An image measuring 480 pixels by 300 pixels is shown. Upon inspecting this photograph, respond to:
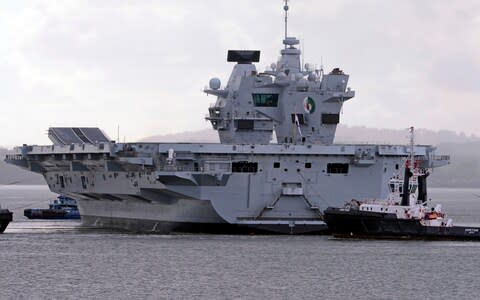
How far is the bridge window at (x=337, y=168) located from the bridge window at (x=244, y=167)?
320 cm

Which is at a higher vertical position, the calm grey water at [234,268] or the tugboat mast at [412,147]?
the tugboat mast at [412,147]

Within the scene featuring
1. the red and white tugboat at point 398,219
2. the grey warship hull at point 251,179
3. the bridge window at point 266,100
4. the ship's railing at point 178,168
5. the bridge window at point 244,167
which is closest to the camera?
the red and white tugboat at point 398,219

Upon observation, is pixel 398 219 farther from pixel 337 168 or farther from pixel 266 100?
pixel 266 100

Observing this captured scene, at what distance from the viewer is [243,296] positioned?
35.7m

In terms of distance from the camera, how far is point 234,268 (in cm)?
4169

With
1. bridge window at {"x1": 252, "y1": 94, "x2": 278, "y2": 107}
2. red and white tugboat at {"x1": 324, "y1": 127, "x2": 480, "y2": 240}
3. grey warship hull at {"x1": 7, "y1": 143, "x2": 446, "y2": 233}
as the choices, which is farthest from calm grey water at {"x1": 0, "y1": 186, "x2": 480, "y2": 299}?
bridge window at {"x1": 252, "y1": 94, "x2": 278, "y2": 107}

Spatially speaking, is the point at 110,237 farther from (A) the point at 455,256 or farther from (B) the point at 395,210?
(A) the point at 455,256

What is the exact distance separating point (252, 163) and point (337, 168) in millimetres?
3728

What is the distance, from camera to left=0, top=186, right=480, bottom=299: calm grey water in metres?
36.6

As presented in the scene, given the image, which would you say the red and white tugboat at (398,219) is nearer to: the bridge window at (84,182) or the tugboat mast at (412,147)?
the tugboat mast at (412,147)

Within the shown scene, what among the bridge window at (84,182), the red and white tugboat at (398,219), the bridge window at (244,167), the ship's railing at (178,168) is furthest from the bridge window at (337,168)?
the bridge window at (84,182)

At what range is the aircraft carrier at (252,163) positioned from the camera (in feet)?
172

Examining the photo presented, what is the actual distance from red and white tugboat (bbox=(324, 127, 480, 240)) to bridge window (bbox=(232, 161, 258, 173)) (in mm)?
3550

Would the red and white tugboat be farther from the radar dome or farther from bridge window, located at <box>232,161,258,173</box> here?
the radar dome
